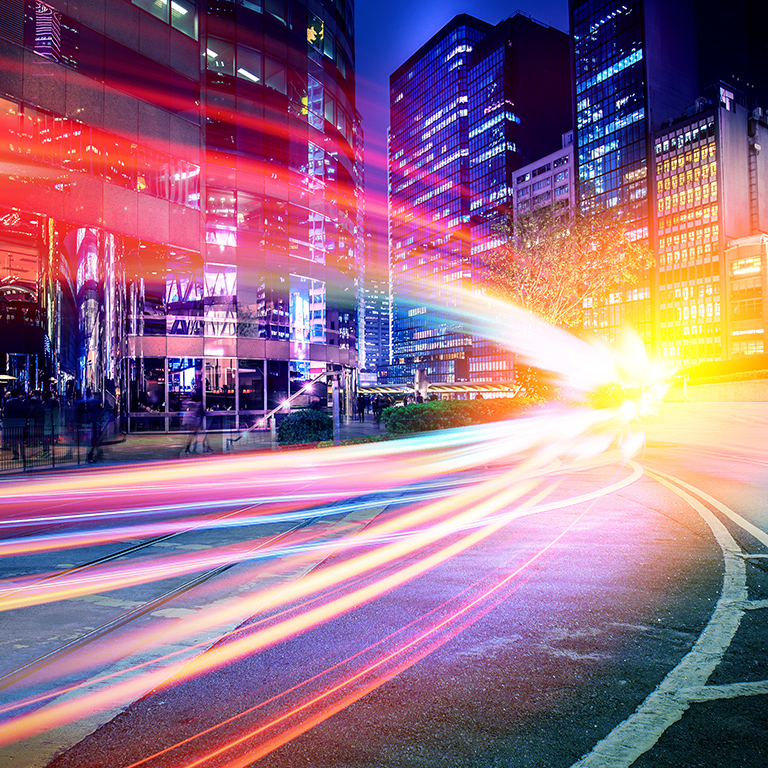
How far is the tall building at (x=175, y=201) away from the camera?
1875 cm

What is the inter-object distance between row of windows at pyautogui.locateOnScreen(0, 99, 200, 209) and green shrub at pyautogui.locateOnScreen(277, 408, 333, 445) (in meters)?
11.7

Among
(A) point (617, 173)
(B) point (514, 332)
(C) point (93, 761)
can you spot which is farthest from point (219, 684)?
(A) point (617, 173)

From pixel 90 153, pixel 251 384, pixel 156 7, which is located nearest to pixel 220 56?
pixel 156 7

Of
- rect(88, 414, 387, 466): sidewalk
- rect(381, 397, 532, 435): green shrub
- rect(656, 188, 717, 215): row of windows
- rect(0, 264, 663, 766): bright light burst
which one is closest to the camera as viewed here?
rect(0, 264, 663, 766): bright light burst

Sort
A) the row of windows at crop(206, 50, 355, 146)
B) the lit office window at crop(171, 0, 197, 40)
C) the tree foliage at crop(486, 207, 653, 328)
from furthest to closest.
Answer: the row of windows at crop(206, 50, 355, 146) → the tree foliage at crop(486, 207, 653, 328) → the lit office window at crop(171, 0, 197, 40)

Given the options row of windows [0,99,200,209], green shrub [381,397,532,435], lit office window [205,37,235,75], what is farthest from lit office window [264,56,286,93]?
green shrub [381,397,532,435]

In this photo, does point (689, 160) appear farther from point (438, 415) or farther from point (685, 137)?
point (438, 415)

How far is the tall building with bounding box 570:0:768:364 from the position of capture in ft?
320

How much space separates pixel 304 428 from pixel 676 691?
48.6 feet

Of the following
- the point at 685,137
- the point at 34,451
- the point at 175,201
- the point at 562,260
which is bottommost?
the point at 34,451

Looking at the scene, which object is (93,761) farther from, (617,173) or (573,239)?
(617,173)

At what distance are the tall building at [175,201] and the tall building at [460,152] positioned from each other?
104743 mm

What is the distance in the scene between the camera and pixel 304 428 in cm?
1727

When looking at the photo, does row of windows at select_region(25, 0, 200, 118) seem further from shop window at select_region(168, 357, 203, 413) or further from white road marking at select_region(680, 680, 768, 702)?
white road marking at select_region(680, 680, 768, 702)
